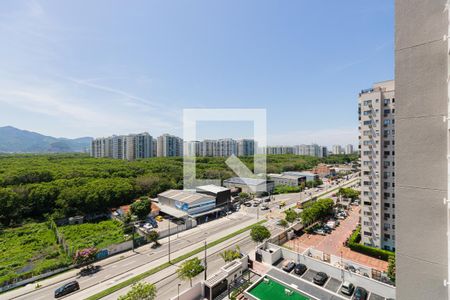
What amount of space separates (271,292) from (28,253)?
564 inches

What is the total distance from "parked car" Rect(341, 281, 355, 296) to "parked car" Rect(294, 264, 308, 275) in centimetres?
183

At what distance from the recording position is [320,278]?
9445mm

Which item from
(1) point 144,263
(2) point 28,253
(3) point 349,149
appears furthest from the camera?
(3) point 349,149

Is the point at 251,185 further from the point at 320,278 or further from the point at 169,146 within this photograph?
the point at 169,146

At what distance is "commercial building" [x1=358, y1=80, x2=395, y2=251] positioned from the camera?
11.6m

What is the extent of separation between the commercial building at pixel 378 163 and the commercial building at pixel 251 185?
548 inches

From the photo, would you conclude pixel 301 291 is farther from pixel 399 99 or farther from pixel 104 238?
pixel 104 238

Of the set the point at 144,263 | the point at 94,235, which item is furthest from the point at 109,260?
the point at 94,235

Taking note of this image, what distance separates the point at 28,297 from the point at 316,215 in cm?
1689

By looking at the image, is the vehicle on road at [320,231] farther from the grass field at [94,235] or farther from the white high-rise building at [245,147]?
the white high-rise building at [245,147]

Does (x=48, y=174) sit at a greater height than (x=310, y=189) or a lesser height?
greater

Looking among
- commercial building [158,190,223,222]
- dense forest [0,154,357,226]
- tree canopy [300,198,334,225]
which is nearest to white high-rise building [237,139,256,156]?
dense forest [0,154,357,226]

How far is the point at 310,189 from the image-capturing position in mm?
29828

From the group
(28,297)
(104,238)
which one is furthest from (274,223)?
(28,297)
